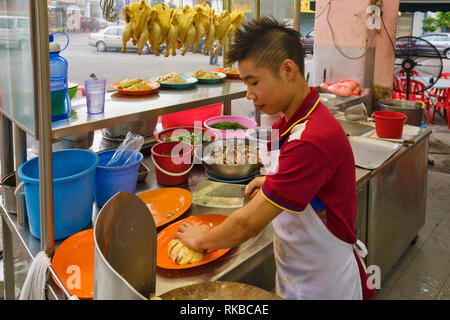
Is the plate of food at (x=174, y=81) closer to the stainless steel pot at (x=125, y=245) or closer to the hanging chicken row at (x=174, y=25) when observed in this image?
the hanging chicken row at (x=174, y=25)

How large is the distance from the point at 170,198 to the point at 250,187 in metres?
0.39

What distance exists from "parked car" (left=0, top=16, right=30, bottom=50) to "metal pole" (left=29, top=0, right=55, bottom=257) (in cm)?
8

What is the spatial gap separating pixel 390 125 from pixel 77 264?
7.09ft

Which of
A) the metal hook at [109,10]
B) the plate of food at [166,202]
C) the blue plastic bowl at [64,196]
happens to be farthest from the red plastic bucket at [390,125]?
the blue plastic bowl at [64,196]

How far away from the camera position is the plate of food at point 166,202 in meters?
1.59

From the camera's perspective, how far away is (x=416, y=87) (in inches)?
218

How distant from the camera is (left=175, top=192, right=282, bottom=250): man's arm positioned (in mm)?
1106

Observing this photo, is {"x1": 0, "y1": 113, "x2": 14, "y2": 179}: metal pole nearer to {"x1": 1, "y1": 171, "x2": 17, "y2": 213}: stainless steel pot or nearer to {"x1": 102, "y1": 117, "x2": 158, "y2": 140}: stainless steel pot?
{"x1": 1, "y1": 171, "x2": 17, "y2": 213}: stainless steel pot

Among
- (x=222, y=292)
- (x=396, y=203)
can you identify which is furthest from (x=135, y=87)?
(x=396, y=203)

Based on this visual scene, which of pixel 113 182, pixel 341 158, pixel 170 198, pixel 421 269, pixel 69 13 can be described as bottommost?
pixel 421 269

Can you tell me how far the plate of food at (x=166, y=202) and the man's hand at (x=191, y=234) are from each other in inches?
A: 7.2

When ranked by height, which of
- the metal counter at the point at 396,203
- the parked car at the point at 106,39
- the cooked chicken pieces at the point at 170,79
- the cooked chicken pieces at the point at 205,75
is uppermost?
the parked car at the point at 106,39
